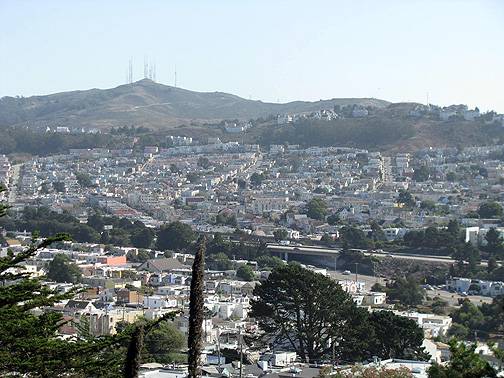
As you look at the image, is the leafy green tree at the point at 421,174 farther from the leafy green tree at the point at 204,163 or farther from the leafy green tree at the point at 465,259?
the leafy green tree at the point at 465,259

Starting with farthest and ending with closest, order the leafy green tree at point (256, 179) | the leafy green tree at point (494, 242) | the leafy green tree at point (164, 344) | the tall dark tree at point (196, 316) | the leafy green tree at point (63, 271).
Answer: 1. the leafy green tree at point (256, 179)
2. the leafy green tree at point (494, 242)
3. the leafy green tree at point (63, 271)
4. the leafy green tree at point (164, 344)
5. the tall dark tree at point (196, 316)

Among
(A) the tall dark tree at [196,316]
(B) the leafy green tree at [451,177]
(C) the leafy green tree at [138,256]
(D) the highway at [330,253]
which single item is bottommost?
(C) the leafy green tree at [138,256]

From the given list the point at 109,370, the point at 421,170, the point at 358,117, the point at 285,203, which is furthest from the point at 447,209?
the point at 109,370

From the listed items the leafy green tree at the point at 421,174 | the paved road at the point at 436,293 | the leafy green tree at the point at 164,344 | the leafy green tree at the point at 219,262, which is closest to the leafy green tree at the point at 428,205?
the leafy green tree at the point at 421,174

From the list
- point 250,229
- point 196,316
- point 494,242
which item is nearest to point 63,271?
point 494,242

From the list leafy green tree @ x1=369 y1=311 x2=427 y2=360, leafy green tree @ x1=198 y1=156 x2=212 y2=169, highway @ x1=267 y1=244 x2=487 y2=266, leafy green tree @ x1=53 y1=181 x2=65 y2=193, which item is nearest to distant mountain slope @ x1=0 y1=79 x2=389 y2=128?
leafy green tree @ x1=198 y1=156 x2=212 y2=169

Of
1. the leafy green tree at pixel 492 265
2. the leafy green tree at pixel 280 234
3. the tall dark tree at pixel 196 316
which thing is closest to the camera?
the tall dark tree at pixel 196 316

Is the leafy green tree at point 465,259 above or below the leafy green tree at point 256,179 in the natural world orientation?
below
